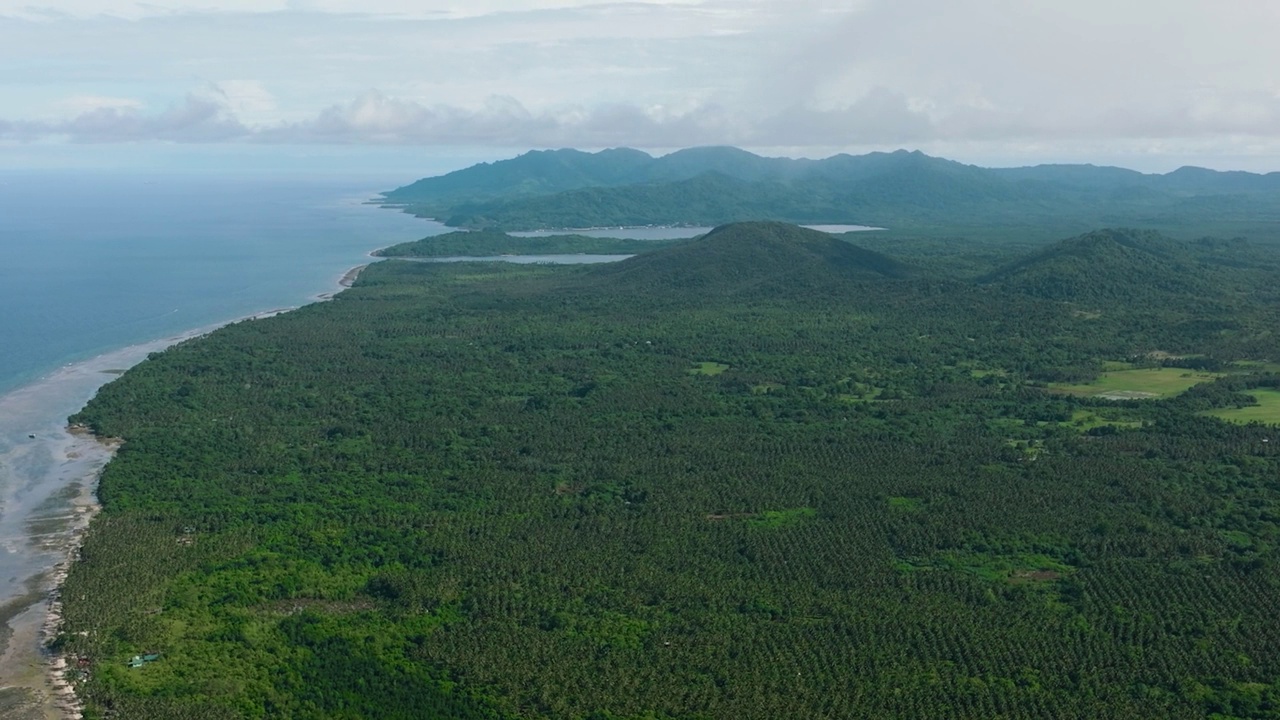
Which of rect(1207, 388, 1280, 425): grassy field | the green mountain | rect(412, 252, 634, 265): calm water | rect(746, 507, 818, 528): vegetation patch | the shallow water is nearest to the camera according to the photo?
rect(746, 507, 818, 528): vegetation patch

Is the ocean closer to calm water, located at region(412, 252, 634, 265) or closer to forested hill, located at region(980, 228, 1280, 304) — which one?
calm water, located at region(412, 252, 634, 265)

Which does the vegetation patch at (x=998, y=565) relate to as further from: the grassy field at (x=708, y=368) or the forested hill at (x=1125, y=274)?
the forested hill at (x=1125, y=274)

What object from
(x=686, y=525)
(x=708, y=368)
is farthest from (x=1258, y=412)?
(x=686, y=525)

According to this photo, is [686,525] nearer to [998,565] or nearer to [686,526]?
[686,526]

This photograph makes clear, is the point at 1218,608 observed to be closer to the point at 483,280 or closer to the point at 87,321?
the point at 87,321

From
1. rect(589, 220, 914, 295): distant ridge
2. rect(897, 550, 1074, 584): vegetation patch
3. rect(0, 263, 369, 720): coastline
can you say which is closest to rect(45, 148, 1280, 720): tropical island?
rect(897, 550, 1074, 584): vegetation patch

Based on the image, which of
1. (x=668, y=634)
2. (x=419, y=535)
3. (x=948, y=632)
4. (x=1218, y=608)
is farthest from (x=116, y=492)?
(x=1218, y=608)

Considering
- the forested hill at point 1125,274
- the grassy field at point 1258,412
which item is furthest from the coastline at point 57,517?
the forested hill at point 1125,274
